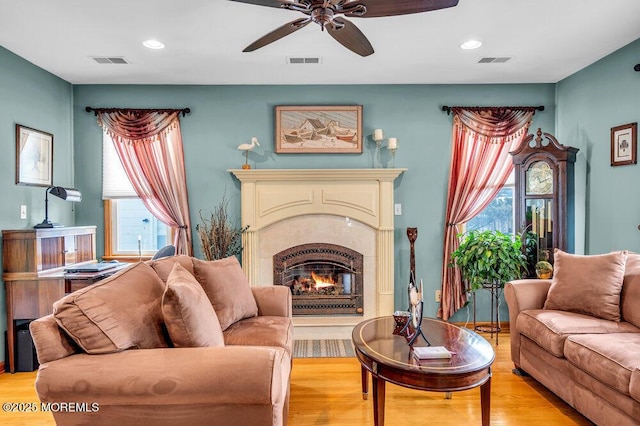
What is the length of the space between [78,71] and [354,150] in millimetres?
2772

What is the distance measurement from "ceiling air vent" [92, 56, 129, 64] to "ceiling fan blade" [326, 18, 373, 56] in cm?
214

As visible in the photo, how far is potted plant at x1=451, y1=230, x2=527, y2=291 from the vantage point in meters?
3.55

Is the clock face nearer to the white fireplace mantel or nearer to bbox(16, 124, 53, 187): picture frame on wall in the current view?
the white fireplace mantel

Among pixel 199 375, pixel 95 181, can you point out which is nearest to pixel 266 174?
pixel 95 181

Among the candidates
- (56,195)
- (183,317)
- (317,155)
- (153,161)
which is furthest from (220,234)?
(183,317)

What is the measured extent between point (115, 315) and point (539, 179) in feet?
12.2

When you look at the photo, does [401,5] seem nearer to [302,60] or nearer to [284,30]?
[284,30]

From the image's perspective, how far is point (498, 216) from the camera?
13.9 ft

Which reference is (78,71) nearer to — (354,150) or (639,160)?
(354,150)

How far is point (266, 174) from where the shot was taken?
3.95m

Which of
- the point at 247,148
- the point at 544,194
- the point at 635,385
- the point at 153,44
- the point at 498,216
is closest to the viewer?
the point at 635,385

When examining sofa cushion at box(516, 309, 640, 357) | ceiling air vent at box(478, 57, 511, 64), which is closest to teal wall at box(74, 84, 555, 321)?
ceiling air vent at box(478, 57, 511, 64)

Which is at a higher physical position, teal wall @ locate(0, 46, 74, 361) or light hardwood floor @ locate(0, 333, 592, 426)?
teal wall @ locate(0, 46, 74, 361)

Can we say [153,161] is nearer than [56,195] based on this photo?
No
